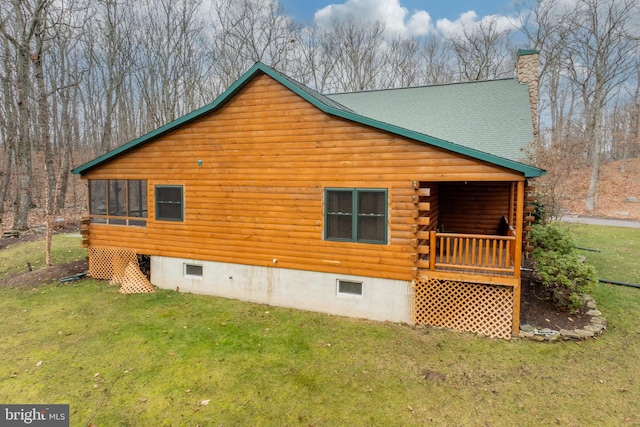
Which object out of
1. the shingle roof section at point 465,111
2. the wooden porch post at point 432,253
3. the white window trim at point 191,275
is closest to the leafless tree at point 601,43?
the shingle roof section at point 465,111

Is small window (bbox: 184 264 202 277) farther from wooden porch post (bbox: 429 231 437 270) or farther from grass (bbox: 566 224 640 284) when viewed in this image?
grass (bbox: 566 224 640 284)

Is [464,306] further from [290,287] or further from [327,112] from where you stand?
[327,112]

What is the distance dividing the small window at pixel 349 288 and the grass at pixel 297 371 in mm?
635

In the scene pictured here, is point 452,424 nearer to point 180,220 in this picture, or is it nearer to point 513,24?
point 180,220

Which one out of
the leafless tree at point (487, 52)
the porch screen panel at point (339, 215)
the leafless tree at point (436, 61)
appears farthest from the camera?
the leafless tree at point (436, 61)

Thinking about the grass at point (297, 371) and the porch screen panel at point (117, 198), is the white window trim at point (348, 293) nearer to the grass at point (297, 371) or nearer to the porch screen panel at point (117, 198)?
the grass at point (297, 371)

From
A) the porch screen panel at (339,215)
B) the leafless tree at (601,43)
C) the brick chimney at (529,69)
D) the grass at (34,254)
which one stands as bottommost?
the grass at (34,254)

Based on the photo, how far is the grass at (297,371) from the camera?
4688 mm

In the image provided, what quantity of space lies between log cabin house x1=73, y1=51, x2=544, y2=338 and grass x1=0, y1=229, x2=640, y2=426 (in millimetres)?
871

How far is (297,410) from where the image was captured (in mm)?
4730

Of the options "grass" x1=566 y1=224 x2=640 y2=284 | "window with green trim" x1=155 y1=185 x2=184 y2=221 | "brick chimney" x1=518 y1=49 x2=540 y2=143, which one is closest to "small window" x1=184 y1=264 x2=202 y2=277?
"window with green trim" x1=155 y1=185 x2=184 y2=221

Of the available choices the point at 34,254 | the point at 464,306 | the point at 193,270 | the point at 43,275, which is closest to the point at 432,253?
the point at 464,306

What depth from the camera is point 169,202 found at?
9.52m

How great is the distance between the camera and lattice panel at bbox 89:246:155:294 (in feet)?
31.2
